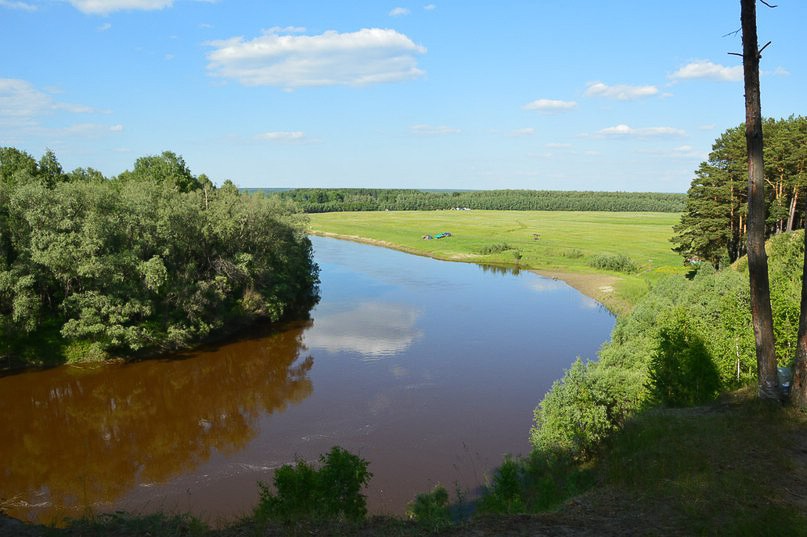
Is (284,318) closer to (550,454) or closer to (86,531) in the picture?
(550,454)

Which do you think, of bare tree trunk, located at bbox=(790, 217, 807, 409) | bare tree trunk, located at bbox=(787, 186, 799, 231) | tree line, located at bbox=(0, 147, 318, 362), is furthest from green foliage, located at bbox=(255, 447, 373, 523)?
bare tree trunk, located at bbox=(787, 186, 799, 231)

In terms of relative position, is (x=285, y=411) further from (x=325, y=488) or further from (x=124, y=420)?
(x=325, y=488)

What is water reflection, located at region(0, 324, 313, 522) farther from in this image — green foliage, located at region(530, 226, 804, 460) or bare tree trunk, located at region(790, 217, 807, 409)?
bare tree trunk, located at region(790, 217, 807, 409)

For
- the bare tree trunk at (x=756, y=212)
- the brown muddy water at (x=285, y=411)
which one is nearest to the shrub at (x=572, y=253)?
the brown muddy water at (x=285, y=411)

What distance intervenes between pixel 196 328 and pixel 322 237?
2821 inches

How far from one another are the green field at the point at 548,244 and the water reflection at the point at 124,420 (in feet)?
98.1

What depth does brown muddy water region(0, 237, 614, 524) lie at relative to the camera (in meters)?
18.5

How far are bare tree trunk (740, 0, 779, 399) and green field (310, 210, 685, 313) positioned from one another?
34.0 metres

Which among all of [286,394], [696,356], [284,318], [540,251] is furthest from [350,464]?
[540,251]

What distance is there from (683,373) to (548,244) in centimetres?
6930

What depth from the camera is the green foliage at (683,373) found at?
52.3 ft

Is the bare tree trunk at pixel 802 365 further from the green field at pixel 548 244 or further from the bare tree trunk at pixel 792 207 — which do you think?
the green field at pixel 548 244

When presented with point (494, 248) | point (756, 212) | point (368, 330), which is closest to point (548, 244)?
point (494, 248)

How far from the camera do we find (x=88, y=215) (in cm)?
3027
